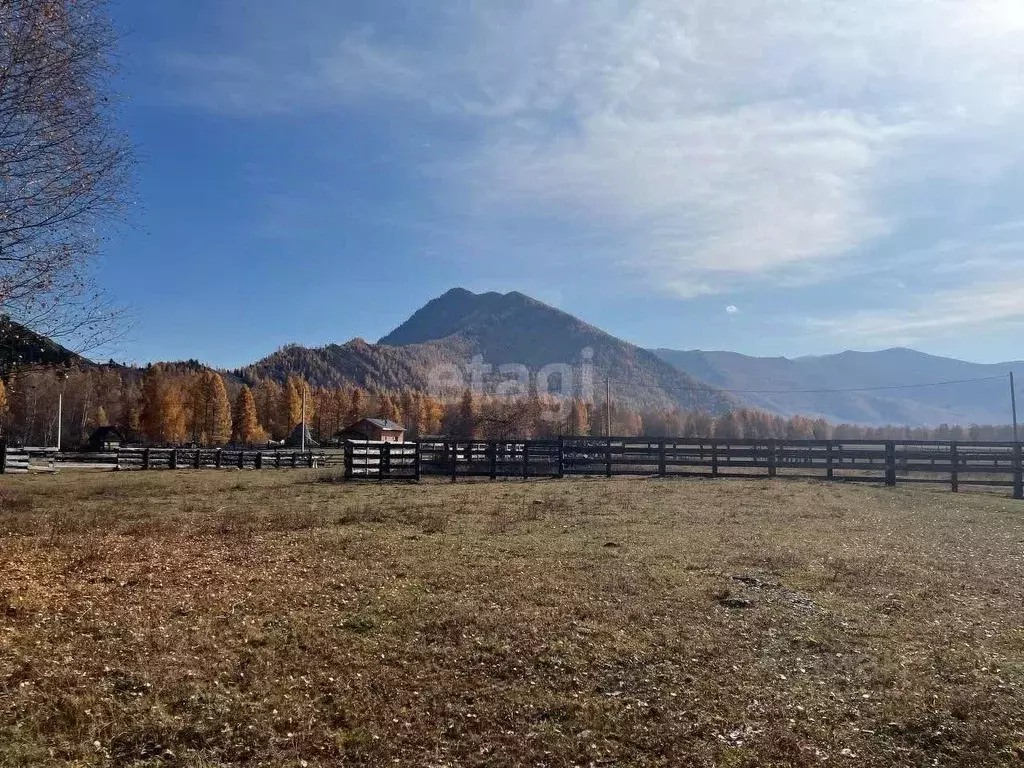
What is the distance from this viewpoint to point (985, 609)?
837 centimetres

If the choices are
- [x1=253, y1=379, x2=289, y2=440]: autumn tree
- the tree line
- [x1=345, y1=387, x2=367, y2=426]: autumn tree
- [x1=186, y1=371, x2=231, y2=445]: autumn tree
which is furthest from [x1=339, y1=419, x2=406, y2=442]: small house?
[x1=253, y1=379, x2=289, y2=440]: autumn tree

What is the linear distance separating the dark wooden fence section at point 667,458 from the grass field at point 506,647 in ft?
41.3

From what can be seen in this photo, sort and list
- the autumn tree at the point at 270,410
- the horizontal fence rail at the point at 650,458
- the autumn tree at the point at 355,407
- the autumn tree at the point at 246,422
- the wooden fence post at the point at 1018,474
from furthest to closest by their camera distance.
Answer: the autumn tree at the point at 355,407, the autumn tree at the point at 270,410, the autumn tree at the point at 246,422, the horizontal fence rail at the point at 650,458, the wooden fence post at the point at 1018,474

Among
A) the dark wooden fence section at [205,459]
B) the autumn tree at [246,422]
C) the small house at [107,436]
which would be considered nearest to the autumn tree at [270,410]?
the autumn tree at [246,422]

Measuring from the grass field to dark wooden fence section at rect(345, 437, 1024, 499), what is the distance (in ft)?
41.3

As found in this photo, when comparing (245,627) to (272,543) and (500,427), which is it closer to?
(272,543)

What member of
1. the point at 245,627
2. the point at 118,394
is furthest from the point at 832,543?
the point at 118,394

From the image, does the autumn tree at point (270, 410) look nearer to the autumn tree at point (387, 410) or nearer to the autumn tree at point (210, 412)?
the autumn tree at point (210, 412)

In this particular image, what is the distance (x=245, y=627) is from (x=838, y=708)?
553cm

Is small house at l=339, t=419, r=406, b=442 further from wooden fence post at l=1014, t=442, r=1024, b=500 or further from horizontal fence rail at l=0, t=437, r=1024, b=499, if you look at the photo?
wooden fence post at l=1014, t=442, r=1024, b=500

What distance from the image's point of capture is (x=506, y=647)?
6.87 metres

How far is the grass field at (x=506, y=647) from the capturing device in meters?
4.88

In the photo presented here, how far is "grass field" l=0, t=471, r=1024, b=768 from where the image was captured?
488cm

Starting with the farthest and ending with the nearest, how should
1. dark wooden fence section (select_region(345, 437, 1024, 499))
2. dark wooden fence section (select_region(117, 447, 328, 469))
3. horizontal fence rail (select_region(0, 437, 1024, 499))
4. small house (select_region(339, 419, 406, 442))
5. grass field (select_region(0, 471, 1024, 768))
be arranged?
small house (select_region(339, 419, 406, 442)) < dark wooden fence section (select_region(117, 447, 328, 469)) < horizontal fence rail (select_region(0, 437, 1024, 499)) < dark wooden fence section (select_region(345, 437, 1024, 499)) < grass field (select_region(0, 471, 1024, 768))
